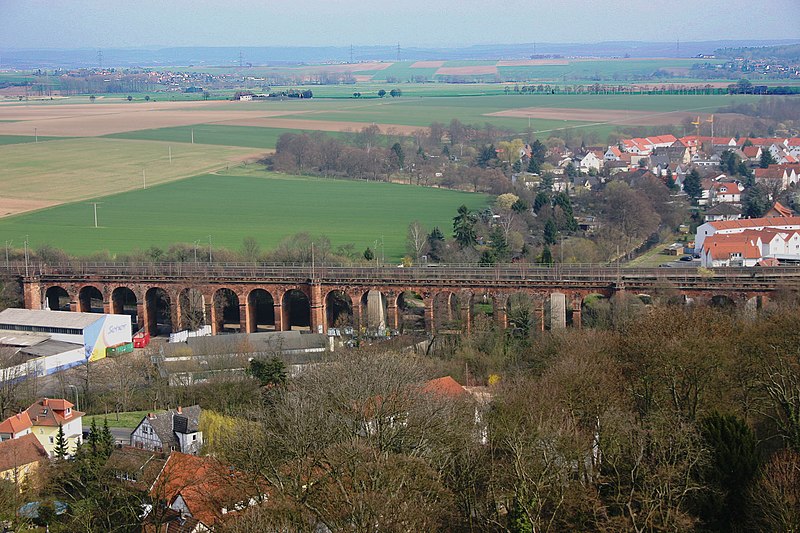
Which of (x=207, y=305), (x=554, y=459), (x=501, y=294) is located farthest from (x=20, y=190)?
(x=554, y=459)

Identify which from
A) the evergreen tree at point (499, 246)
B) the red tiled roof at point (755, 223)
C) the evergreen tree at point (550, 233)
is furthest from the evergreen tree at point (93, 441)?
the red tiled roof at point (755, 223)

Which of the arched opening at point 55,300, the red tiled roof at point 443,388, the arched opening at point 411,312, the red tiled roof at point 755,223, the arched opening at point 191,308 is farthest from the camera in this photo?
the red tiled roof at point 755,223

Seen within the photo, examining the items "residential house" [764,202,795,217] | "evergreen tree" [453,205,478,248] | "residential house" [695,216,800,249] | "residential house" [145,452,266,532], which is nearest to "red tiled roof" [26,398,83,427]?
"residential house" [145,452,266,532]

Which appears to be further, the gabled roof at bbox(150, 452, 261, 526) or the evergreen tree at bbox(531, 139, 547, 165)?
the evergreen tree at bbox(531, 139, 547, 165)

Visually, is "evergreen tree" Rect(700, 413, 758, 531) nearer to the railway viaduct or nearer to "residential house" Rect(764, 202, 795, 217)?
the railway viaduct

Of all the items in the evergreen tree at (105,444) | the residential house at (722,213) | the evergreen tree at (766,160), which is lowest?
the residential house at (722,213)

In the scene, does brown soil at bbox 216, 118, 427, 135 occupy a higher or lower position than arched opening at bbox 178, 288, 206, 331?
higher

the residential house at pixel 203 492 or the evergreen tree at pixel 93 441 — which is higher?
the residential house at pixel 203 492

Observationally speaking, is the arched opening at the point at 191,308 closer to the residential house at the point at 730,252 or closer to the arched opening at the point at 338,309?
the arched opening at the point at 338,309
